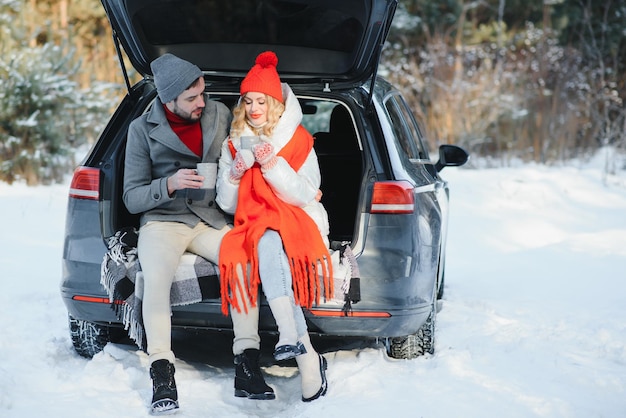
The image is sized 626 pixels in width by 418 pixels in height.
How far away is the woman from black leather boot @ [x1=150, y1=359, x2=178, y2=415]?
1.24 feet

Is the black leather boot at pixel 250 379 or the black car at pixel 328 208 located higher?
the black car at pixel 328 208

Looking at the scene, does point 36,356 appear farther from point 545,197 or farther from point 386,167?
point 545,197

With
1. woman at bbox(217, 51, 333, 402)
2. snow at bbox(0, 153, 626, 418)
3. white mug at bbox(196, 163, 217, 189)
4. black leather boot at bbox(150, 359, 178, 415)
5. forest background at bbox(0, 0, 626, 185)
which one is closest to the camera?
black leather boot at bbox(150, 359, 178, 415)

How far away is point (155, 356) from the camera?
137 inches

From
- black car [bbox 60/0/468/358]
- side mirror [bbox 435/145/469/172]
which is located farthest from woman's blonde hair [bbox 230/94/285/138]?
side mirror [bbox 435/145/469/172]

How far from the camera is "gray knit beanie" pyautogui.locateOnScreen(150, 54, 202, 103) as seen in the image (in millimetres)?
3734

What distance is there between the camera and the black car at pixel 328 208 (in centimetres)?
362

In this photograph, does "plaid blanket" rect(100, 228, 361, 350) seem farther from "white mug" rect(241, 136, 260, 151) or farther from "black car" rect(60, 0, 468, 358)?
"white mug" rect(241, 136, 260, 151)

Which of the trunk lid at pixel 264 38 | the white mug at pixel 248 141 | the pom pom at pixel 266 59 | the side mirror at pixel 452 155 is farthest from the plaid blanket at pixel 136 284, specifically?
the side mirror at pixel 452 155

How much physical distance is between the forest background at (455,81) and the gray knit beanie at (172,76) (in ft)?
25.6

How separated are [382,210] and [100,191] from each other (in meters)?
1.40

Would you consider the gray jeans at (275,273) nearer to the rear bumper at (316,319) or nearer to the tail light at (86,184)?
the rear bumper at (316,319)

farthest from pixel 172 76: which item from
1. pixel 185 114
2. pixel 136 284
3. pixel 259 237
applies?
pixel 136 284

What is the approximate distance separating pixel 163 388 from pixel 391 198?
1.37 m
